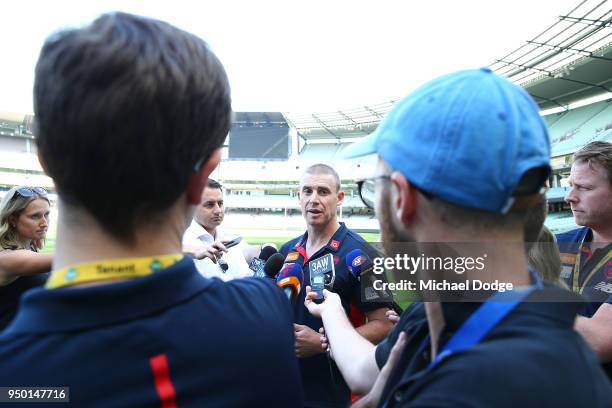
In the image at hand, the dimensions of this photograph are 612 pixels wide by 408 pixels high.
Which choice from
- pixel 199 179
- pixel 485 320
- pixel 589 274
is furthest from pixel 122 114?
pixel 589 274

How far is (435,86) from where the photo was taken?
0.96m

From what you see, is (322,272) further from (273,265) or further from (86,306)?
(86,306)

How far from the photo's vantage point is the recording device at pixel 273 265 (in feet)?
9.22

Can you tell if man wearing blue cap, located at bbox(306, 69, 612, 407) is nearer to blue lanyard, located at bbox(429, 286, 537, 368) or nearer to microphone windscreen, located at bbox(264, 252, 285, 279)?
blue lanyard, located at bbox(429, 286, 537, 368)

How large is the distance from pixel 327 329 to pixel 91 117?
4.56ft

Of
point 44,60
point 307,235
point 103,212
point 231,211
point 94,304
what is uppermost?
point 44,60

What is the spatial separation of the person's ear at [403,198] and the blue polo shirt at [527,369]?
325 millimetres

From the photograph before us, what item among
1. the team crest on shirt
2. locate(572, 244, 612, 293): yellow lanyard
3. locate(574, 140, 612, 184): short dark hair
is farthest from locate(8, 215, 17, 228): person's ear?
locate(574, 140, 612, 184): short dark hair

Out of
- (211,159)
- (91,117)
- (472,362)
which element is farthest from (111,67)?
(472,362)

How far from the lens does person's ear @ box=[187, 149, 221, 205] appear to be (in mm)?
888

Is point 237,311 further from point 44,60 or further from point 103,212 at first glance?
point 44,60

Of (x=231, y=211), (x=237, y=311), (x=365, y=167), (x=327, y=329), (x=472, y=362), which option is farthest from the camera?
(x=231, y=211)

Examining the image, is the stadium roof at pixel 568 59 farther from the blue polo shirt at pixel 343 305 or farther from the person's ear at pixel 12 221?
the person's ear at pixel 12 221

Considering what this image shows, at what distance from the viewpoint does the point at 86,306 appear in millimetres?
717
